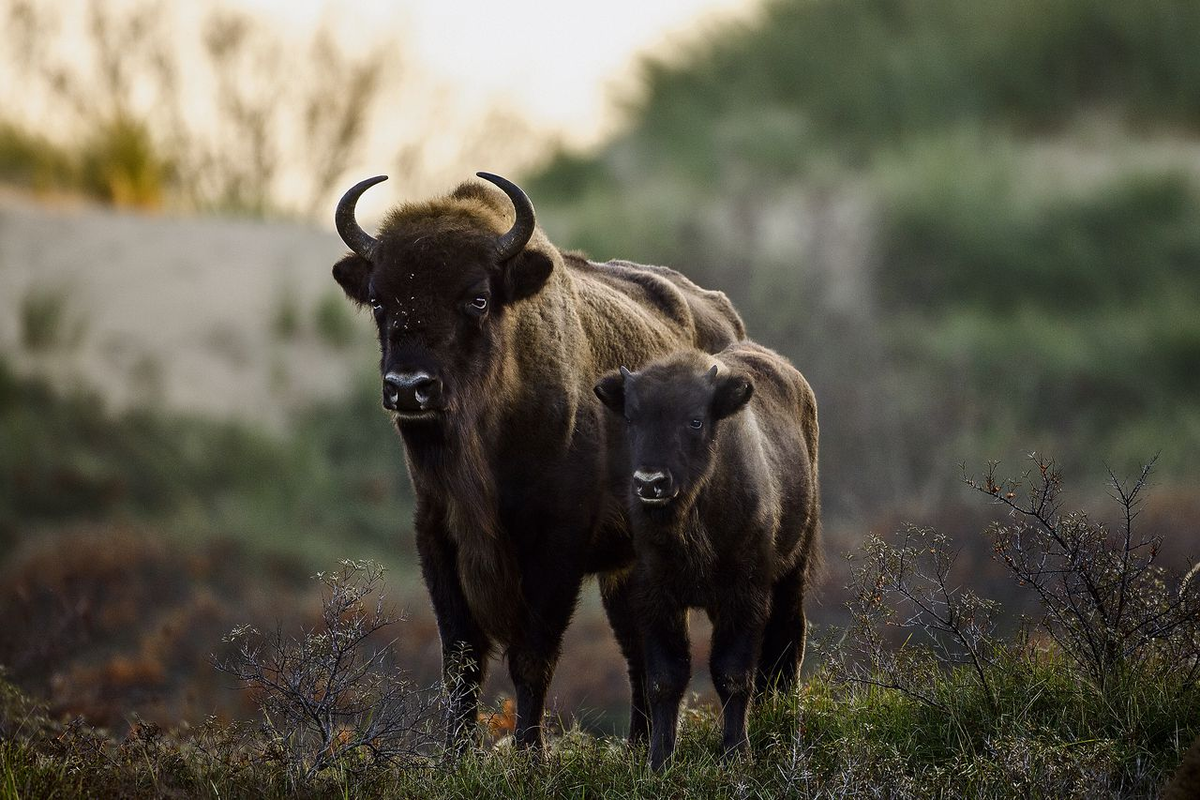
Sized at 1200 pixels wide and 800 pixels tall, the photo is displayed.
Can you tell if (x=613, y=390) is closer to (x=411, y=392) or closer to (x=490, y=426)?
(x=490, y=426)

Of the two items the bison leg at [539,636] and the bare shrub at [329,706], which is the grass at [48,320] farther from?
the bare shrub at [329,706]

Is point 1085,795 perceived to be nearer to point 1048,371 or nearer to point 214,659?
point 214,659

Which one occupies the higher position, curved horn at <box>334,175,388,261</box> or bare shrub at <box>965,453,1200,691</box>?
curved horn at <box>334,175,388,261</box>

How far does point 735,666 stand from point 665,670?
1.05 feet

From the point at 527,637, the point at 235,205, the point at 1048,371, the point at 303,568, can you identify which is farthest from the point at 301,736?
the point at 235,205

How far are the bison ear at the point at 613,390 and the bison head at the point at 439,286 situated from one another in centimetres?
55

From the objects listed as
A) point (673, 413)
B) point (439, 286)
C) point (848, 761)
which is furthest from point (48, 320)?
point (848, 761)

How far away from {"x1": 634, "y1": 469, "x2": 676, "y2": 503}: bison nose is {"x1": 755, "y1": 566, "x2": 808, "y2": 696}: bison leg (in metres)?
1.53

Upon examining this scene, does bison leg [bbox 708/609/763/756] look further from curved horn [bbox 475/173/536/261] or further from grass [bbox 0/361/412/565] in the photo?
grass [bbox 0/361/412/565]

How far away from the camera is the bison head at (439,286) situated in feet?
23.1

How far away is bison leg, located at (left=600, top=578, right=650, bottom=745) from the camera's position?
8133 mm

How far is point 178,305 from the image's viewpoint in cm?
2572

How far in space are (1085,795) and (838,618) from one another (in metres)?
12.2

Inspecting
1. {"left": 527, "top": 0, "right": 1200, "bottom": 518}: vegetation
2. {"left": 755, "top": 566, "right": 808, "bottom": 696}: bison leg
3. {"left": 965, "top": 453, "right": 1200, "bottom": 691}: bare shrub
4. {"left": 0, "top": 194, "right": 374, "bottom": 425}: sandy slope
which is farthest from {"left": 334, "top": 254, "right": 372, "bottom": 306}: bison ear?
{"left": 0, "top": 194, "right": 374, "bottom": 425}: sandy slope
